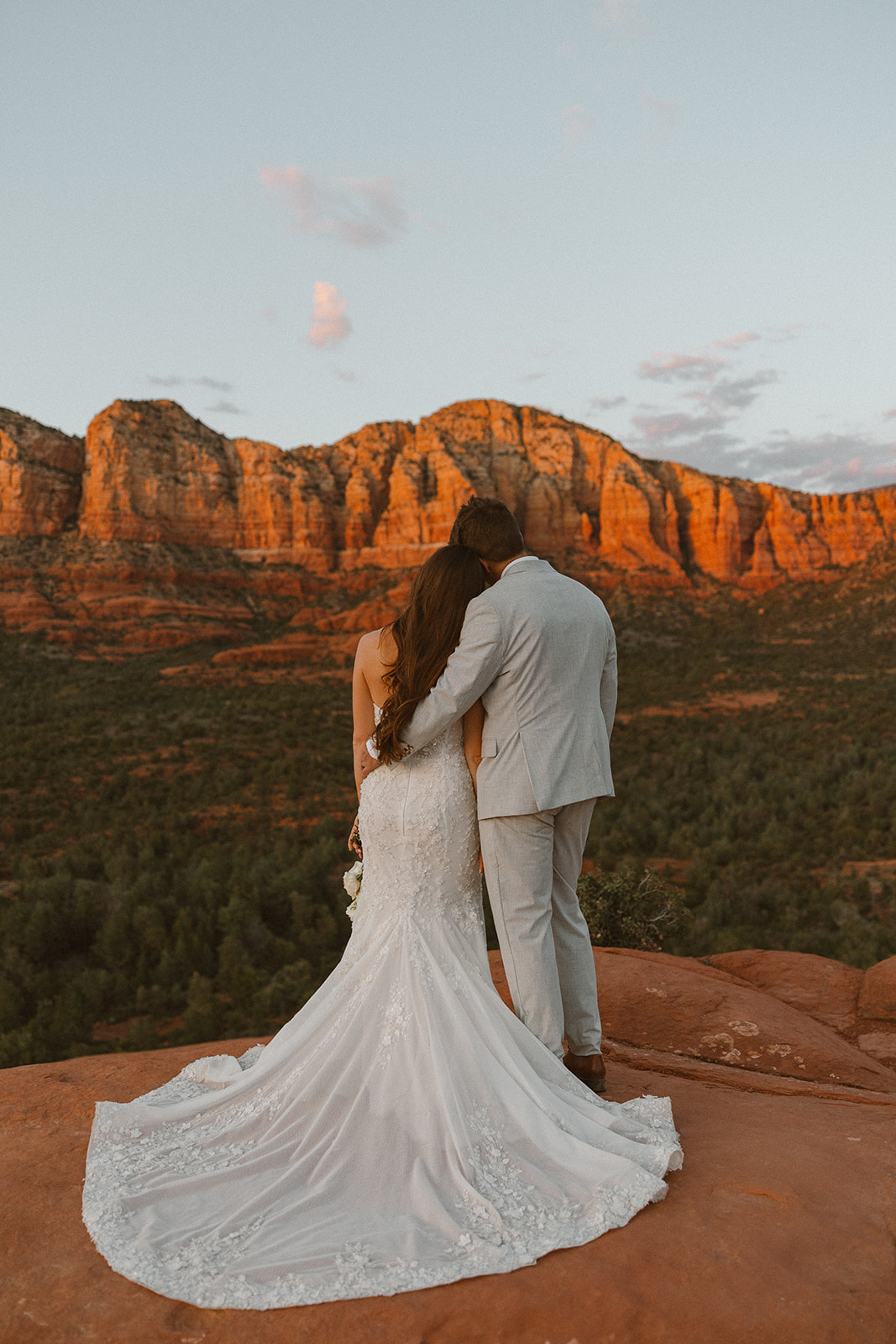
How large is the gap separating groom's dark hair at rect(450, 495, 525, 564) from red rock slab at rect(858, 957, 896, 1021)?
183 inches

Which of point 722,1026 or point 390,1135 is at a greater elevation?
point 390,1135

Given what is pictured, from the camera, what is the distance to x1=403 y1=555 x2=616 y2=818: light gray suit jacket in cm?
301

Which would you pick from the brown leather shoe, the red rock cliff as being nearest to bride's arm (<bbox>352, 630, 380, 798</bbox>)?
the brown leather shoe

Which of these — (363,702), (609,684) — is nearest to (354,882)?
(363,702)

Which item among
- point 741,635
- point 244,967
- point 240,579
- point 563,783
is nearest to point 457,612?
point 563,783

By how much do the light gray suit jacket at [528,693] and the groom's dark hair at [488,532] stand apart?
3.9 inches

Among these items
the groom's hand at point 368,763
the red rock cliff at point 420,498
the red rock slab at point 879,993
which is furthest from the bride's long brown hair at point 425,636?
the red rock cliff at point 420,498

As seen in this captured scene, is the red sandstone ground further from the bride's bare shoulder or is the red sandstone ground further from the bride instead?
the bride's bare shoulder

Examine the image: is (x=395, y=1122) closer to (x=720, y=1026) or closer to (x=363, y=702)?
(x=363, y=702)

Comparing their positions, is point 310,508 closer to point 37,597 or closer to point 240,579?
point 240,579

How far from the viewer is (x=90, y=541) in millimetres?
60906

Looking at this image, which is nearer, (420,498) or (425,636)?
(425,636)

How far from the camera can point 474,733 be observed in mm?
3213

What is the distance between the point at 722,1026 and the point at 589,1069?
184 centimetres
